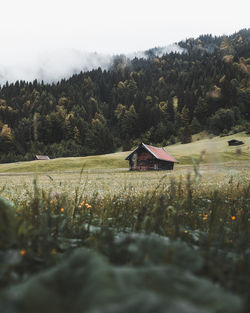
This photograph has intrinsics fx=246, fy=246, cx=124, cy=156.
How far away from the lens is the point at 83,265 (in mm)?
926

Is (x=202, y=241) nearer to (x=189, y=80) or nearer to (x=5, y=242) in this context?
(x=5, y=242)

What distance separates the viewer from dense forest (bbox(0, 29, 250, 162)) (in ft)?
363

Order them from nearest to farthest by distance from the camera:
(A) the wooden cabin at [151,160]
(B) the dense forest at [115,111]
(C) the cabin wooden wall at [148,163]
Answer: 1. (A) the wooden cabin at [151,160]
2. (C) the cabin wooden wall at [148,163]
3. (B) the dense forest at [115,111]

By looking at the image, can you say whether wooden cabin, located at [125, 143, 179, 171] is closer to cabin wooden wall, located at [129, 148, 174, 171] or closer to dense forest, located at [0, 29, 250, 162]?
cabin wooden wall, located at [129, 148, 174, 171]

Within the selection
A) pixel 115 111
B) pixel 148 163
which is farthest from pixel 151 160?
pixel 115 111

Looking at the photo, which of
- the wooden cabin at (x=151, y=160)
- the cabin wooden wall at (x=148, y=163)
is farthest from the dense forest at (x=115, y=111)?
the cabin wooden wall at (x=148, y=163)

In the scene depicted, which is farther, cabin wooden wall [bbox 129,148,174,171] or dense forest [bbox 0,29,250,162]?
dense forest [bbox 0,29,250,162]

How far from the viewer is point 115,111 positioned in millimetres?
152375

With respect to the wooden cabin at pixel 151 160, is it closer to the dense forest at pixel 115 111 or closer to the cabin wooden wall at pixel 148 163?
the cabin wooden wall at pixel 148 163

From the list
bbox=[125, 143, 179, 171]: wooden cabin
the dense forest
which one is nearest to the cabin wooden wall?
bbox=[125, 143, 179, 171]: wooden cabin

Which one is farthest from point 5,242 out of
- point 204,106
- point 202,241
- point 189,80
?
point 189,80

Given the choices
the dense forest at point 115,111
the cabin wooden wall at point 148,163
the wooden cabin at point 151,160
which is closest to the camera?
the wooden cabin at point 151,160

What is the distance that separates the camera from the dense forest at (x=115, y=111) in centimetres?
11056

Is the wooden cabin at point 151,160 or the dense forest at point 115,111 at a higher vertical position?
the dense forest at point 115,111
